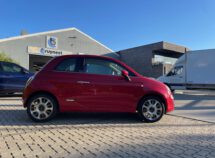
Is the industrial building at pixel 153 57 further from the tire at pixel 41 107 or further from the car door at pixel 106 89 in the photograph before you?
the tire at pixel 41 107

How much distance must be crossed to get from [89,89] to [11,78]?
669 cm

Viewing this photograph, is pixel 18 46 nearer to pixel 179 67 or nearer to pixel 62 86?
pixel 179 67

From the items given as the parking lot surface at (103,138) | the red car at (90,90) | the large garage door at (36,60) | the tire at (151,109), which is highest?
the large garage door at (36,60)

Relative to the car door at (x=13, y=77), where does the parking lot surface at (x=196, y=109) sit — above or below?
below

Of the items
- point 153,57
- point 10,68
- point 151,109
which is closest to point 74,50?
point 153,57

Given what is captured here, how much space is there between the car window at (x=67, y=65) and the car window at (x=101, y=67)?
319mm

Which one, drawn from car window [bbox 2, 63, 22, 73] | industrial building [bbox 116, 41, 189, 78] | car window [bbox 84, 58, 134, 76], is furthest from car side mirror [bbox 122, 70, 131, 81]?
industrial building [bbox 116, 41, 189, 78]

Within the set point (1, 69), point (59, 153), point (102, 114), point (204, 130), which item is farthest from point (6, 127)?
point (1, 69)

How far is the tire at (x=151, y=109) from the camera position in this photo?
6.34 meters

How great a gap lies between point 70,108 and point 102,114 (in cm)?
143

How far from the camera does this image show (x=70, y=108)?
20.1 ft

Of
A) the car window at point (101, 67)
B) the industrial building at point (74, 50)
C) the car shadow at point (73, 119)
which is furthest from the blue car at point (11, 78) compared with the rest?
the industrial building at point (74, 50)

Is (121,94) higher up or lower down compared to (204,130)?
higher up

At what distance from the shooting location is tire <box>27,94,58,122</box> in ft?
19.7
